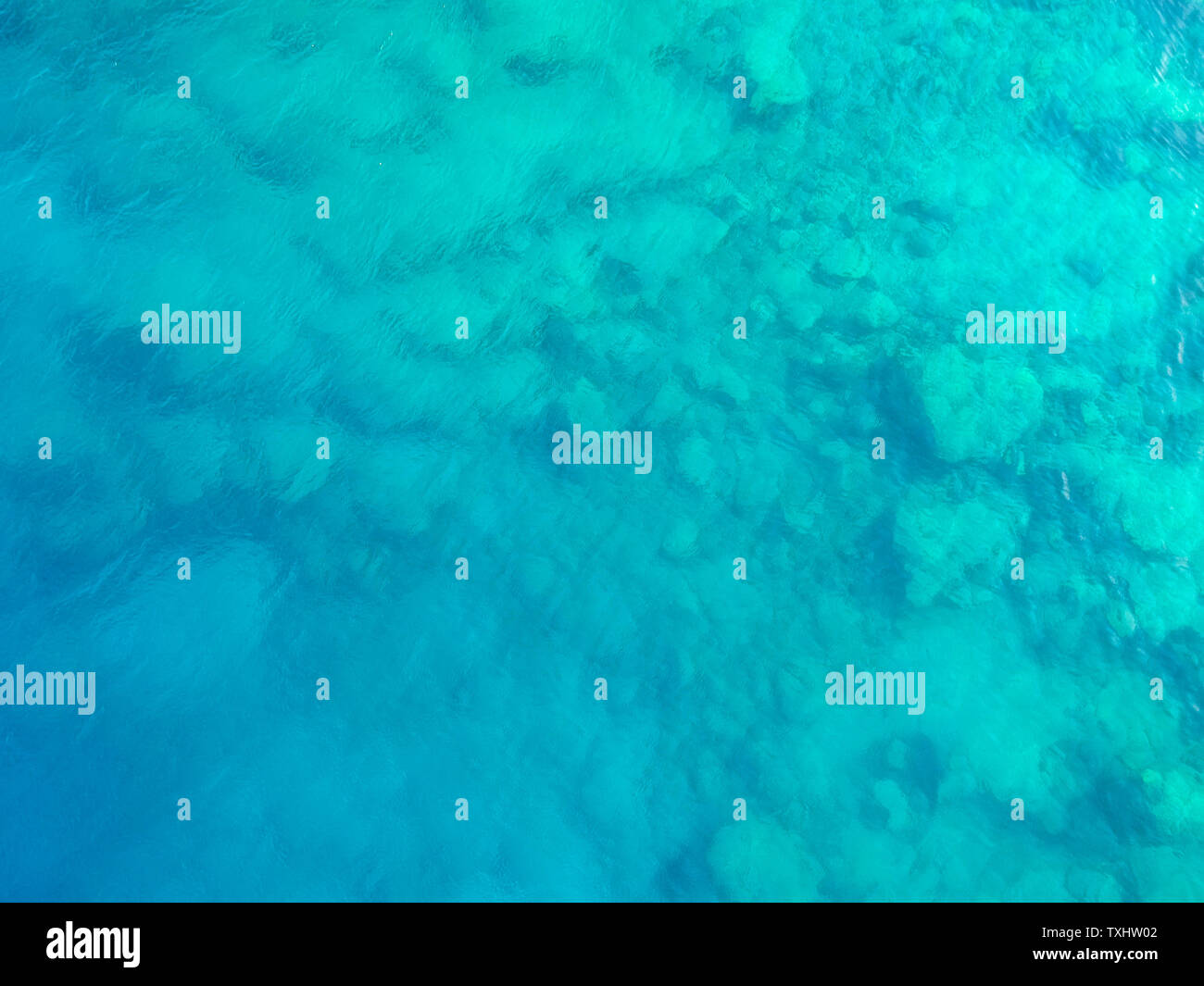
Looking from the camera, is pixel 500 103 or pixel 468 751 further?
pixel 500 103

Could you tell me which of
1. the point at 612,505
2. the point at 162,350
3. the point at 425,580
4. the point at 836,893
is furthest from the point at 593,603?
the point at 162,350

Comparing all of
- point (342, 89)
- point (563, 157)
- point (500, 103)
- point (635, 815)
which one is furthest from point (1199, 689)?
point (342, 89)

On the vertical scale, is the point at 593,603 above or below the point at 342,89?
below

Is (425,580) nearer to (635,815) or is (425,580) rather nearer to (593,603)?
(593,603)
